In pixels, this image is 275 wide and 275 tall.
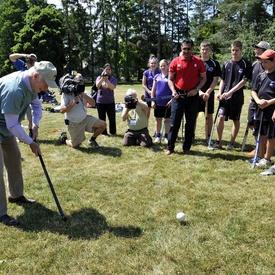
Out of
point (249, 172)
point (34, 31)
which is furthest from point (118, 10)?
point (249, 172)

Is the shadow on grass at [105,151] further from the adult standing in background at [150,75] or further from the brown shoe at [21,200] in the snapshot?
the brown shoe at [21,200]

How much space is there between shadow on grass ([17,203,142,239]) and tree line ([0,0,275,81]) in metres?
30.8

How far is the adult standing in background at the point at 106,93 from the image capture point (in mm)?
6879

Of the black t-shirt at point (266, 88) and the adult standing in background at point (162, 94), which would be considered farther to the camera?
the adult standing in background at point (162, 94)

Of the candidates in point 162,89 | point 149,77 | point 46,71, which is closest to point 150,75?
point 149,77

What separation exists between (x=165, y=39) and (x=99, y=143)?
109 feet

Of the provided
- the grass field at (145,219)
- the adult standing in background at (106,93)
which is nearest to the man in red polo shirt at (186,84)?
the grass field at (145,219)

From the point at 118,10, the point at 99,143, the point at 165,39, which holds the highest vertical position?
the point at 118,10

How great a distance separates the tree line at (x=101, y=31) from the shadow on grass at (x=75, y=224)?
30760mm

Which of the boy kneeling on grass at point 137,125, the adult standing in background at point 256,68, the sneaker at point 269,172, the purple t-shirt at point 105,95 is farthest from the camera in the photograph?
the purple t-shirt at point 105,95

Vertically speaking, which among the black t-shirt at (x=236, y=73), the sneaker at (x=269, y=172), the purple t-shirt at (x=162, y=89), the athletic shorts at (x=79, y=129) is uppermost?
the black t-shirt at (x=236, y=73)

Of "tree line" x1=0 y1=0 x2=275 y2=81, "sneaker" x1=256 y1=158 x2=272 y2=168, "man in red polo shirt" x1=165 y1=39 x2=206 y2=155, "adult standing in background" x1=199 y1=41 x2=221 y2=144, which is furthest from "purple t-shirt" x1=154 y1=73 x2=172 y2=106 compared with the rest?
"tree line" x1=0 y1=0 x2=275 y2=81

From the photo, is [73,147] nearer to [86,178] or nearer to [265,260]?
[86,178]

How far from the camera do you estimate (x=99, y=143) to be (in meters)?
6.61
